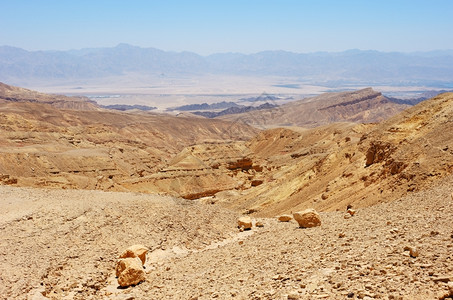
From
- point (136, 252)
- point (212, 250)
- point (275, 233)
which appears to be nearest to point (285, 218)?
point (275, 233)

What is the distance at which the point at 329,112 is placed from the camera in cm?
14525

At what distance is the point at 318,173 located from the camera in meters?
29.2

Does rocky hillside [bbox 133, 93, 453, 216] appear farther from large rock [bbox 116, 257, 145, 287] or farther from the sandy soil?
large rock [bbox 116, 257, 145, 287]

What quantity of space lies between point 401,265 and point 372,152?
16938 mm

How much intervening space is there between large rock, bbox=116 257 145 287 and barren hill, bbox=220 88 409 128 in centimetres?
12274

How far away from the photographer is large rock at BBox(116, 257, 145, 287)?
1229 centimetres

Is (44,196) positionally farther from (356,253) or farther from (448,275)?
(448,275)

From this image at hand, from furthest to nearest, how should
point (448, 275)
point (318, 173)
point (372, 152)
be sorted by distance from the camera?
point (318, 173) → point (372, 152) → point (448, 275)

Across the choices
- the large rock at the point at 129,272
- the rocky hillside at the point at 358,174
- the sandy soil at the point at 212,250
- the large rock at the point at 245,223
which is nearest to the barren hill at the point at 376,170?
the rocky hillside at the point at 358,174

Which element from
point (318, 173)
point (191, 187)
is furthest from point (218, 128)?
point (318, 173)

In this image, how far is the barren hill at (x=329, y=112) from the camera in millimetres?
138350

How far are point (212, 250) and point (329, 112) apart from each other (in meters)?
135

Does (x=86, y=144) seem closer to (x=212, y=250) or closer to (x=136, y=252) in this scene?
(x=212, y=250)

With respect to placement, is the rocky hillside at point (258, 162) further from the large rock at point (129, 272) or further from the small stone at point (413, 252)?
the large rock at point (129, 272)
